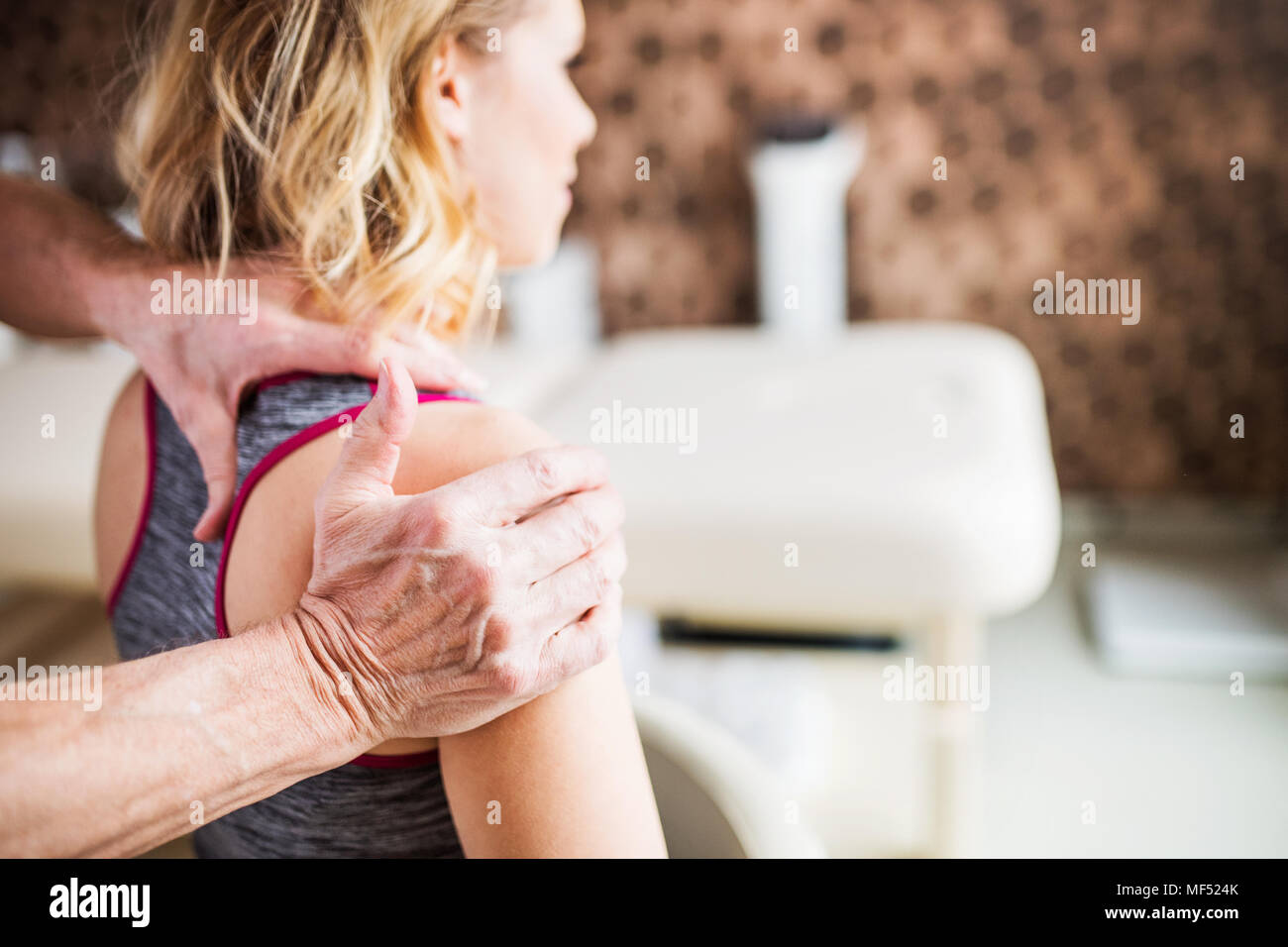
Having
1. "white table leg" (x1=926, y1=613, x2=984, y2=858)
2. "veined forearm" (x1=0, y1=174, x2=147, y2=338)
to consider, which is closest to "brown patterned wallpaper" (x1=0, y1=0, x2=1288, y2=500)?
"white table leg" (x1=926, y1=613, x2=984, y2=858)

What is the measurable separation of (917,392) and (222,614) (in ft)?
3.52

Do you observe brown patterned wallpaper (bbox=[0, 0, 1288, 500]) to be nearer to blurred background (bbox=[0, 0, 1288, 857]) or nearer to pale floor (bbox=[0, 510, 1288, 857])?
blurred background (bbox=[0, 0, 1288, 857])

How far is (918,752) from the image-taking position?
5.35ft

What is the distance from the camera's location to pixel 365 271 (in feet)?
1.95

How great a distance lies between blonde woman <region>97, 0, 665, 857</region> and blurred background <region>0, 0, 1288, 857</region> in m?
0.61

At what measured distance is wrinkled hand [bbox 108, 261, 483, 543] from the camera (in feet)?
1.87

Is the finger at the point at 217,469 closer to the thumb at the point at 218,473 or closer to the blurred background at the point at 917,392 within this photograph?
the thumb at the point at 218,473

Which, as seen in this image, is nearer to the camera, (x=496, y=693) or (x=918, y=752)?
(x=496, y=693)

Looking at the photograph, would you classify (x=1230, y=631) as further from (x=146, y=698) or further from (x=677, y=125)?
(x=146, y=698)

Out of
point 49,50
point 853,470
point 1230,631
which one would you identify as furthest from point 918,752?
point 49,50

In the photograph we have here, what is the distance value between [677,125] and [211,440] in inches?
72.8

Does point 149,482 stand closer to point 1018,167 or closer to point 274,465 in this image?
point 274,465

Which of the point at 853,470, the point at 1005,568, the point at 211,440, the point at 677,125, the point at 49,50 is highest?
the point at 49,50

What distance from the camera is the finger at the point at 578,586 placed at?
0.51 m
